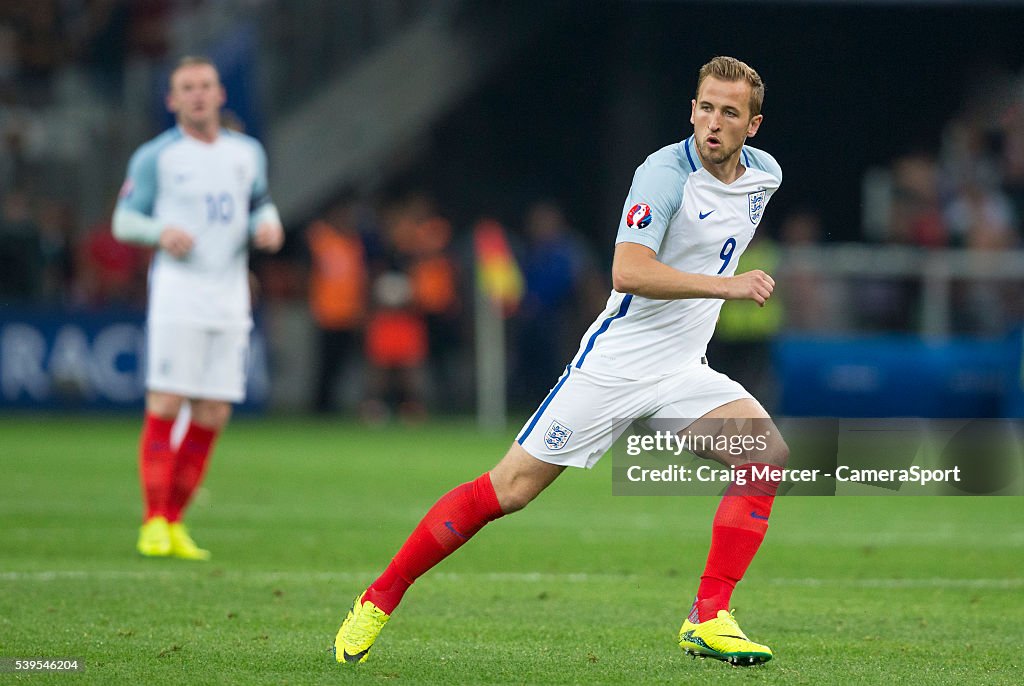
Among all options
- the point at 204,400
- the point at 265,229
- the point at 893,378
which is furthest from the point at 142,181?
the point at 893,378

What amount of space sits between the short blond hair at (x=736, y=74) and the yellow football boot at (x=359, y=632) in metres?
2.18

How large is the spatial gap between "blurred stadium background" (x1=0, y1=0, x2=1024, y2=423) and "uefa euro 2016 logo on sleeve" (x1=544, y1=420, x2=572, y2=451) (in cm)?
1015

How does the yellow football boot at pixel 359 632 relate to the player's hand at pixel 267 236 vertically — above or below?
below

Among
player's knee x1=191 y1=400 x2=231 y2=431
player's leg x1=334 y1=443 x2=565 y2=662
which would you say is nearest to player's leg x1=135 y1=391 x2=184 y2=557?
player's knee x1=191 y1=400 x2=231 y2=431

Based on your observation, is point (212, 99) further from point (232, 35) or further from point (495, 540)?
point (232, 35)

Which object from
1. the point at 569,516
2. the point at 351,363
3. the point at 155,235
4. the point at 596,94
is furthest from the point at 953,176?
the point at 155,235

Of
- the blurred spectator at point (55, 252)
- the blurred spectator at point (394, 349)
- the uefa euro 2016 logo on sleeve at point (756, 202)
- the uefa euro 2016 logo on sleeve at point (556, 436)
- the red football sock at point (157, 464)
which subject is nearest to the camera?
the uefa euro 2016 logo on sleeve at point (556, 436)

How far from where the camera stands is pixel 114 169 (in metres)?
20.3

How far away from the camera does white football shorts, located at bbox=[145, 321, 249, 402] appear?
28.5ft

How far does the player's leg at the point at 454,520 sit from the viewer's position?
5.72 m

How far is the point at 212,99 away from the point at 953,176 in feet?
45.9

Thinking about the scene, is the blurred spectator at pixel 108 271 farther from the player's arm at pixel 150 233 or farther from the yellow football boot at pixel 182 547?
the yellow football boot at pixel 182 547

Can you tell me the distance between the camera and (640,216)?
18.4 ft

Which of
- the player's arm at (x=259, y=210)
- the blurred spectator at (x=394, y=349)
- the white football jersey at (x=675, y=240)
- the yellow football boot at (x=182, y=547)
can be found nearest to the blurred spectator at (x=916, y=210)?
the blurred spectator at (x=394, y=349)
